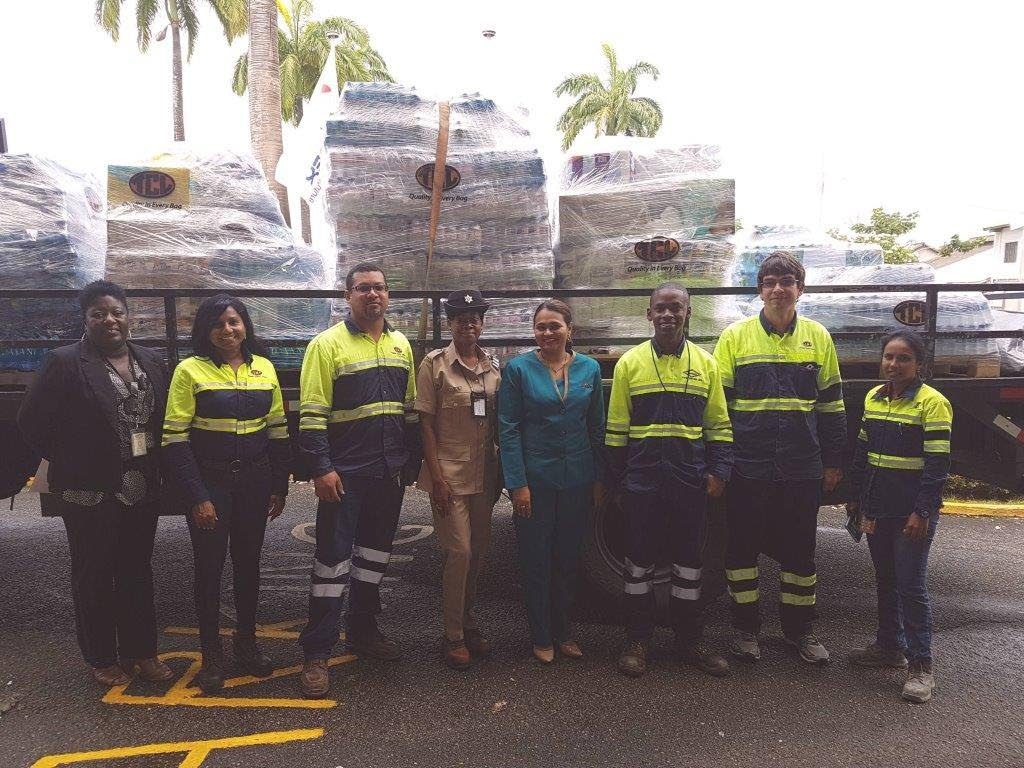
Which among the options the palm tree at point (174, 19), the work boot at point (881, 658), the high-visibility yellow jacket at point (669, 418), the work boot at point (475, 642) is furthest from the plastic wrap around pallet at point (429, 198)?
the palm tree at point (174, 19)

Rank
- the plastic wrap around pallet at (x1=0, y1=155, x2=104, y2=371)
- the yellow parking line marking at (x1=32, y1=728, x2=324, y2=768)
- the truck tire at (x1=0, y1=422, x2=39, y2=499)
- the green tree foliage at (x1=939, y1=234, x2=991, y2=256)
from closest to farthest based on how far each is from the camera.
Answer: the yellow parking line marking at (x1=32, y1=728, x2=324, y2=768) < the plastic wrap around pallet at (x1=0, y1=155, x2=104, y2=371) < the truck tire at (x1=0, y1=422, x2=39, y2=499) < the green tree foliage at (x1=939, y1=234, x2=991, y2=256)

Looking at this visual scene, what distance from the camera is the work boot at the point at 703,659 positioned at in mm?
3129

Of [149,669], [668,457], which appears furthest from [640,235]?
[149,669]

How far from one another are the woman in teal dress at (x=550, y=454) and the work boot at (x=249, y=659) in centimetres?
121

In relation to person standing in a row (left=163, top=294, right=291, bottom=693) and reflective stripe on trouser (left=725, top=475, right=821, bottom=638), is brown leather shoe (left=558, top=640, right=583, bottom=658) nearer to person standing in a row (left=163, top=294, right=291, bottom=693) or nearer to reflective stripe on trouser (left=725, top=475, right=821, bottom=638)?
reflective stripe on trouser (left=725, top=475, right=821, bottom=638)

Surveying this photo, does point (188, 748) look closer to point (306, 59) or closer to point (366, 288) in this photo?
point (366, 288)

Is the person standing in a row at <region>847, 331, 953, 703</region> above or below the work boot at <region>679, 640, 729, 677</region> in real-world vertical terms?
above

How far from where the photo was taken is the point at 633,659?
10.3 ft

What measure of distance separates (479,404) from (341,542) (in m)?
0.85

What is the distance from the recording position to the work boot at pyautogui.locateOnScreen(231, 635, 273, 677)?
10.2 feet

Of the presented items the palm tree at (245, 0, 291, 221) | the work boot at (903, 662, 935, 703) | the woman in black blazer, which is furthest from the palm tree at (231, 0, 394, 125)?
the work boot at (903, 662, 935, 703)

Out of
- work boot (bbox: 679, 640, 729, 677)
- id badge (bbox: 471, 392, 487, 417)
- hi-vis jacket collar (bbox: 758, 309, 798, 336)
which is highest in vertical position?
hi-vis jacket collar (bbox: 758, 309, 798, 336)

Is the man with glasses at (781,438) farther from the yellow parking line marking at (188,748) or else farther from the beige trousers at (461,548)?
the yellow parking line marking at (188,748)

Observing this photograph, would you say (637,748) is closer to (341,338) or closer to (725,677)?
(725,677)
